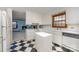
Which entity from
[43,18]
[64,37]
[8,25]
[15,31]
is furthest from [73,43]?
[8,25]

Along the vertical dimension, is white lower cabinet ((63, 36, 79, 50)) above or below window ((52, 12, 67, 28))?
below

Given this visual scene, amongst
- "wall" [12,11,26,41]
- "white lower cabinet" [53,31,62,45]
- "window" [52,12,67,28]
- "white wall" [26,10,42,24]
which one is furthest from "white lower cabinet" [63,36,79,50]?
"wall" [12,11,26,41]

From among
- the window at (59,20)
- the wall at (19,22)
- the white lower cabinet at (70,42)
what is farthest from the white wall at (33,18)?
the white lower cabinet at (70,42)

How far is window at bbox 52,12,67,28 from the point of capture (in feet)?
→ 2.37

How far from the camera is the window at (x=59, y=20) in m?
0.72

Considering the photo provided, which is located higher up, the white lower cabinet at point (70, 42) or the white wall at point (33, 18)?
the white wall at point (33, 18)

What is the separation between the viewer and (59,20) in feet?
2.40

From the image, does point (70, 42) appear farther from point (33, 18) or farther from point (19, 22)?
point (19, 22)

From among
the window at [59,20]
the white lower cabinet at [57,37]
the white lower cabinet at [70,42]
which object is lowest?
the white lower cabinet at [70,42]

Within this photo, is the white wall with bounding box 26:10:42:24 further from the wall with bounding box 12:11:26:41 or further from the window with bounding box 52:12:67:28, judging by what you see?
the window with bounding box 52:12:67:28

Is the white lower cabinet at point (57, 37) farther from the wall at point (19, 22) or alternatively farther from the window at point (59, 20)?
the wall at point (19, 22)
